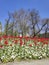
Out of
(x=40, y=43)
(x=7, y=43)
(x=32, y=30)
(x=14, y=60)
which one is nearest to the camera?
(x=14, y=60)

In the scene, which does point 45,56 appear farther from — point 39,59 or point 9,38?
point 9,38

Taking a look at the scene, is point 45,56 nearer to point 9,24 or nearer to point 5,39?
point 5,39

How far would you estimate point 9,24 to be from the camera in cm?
4547

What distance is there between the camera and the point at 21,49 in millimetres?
8359

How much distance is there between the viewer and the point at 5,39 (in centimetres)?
861

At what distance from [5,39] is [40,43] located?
87.8 inches

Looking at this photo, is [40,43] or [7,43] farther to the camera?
[40,43]

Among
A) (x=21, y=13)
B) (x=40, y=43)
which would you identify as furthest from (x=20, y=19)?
(x=40, y=43)

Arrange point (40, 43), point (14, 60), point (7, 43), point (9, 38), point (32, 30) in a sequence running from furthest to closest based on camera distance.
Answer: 1. point (32, 30)
2. point (40, 43)
3. point (9, 38)
4. point (7, 43)
5. point (14, 60)

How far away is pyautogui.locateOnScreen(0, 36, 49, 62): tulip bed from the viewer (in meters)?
7.74

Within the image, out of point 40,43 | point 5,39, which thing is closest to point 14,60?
point 5,39

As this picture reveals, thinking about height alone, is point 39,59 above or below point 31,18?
below

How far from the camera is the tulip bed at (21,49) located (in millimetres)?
7736

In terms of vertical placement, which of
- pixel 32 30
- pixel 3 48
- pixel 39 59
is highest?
pixel 32 30
